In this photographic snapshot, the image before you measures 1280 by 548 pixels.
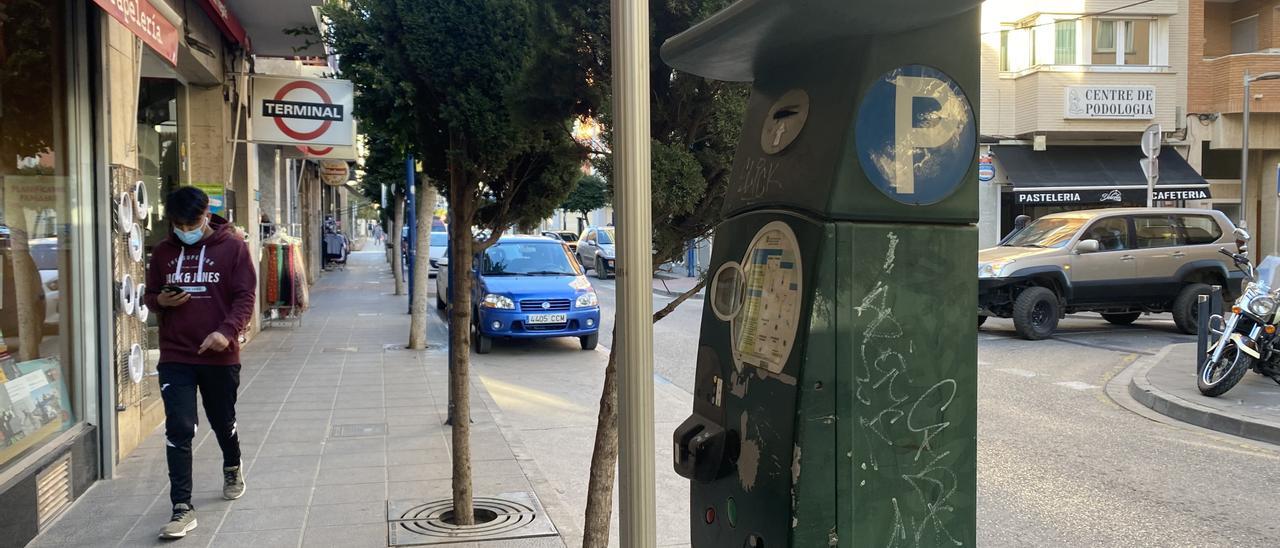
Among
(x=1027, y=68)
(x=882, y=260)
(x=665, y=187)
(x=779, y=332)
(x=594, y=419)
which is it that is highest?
(x=1027, y=68)

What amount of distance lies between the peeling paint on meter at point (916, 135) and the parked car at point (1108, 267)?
1090 centimetres

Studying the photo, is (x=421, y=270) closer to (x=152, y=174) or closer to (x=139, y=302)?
(x=152, y=174)

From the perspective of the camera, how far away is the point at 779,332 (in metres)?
2.29

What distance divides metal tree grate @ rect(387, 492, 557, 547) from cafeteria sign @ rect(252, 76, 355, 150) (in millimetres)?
7224

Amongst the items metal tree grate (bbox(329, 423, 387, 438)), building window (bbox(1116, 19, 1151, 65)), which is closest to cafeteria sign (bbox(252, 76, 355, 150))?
metal tree grate (bbox(329, 423, 387, 438))

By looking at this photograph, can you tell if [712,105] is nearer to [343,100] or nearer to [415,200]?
[343,100]

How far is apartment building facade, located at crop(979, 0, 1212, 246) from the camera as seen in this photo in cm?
2205

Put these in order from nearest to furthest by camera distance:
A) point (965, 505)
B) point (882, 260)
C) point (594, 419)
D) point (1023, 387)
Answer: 1. point (882, 260)
2. point (965, 505)
3. point (594, 419)
4. point (1023, 387)

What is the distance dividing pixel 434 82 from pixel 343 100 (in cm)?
716

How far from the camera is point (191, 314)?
16.1 ft

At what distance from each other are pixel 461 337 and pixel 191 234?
151 cm

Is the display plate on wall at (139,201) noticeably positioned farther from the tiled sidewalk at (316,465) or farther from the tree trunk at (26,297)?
the tiled sidewalk at (316,465)

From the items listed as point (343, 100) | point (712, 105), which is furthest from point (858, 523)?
point (343, 100)

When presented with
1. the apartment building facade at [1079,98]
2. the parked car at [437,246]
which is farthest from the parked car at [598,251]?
the apartment building facade at [1079,98]
